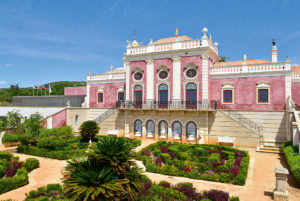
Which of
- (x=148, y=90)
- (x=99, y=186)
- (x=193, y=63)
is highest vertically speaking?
(x=193, y=63)

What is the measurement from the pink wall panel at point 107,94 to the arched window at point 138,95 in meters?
3.08

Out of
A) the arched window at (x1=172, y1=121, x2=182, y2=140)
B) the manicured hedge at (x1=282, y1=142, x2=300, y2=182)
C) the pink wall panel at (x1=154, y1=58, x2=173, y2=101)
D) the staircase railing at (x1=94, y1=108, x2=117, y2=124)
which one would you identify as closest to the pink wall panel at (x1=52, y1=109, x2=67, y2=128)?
the staircase railing at (x1=94, y1=108, x2=117, y2=124)

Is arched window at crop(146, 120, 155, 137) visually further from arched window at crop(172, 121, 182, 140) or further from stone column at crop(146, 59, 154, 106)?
arched window at crop(172, 121, 182, 140)

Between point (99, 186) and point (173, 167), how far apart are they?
8.01 m

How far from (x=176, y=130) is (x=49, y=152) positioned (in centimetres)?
1361

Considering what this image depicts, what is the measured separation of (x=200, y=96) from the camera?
2497 cm

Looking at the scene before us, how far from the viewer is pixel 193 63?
25.1 meters

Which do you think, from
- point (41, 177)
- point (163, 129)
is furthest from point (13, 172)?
point (163, 129)

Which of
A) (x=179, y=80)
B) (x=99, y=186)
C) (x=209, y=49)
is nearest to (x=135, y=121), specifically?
(x=179, y=80)

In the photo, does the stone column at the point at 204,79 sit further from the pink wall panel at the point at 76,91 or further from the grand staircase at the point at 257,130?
the pink wall panel at the point at 76,91

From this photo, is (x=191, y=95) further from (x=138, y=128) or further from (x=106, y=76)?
(x=106, y=76)

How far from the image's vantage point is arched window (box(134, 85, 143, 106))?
92.2 ft

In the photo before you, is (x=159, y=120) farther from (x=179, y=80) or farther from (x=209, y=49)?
(x=209, y=49)

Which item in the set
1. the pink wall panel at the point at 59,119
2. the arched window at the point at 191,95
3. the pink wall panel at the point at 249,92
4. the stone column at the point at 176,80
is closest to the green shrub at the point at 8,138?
the pink wall panel at the point at 59,119
